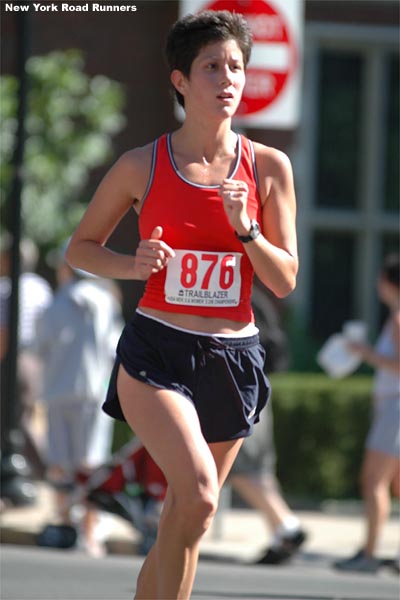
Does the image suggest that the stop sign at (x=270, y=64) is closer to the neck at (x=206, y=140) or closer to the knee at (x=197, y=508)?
the neck at (x=206, y=140)

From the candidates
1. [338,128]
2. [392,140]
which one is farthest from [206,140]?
[392,140]

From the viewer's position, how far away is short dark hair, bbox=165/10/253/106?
4.72 m

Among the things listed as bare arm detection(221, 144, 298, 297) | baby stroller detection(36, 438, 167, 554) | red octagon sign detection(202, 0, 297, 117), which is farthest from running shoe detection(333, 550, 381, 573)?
bare arm detection(221, 144, 298, 297)

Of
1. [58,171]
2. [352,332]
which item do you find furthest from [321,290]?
[352,332]

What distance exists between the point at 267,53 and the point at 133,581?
153 inches

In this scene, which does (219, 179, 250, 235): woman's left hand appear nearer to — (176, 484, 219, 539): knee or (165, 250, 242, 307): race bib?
(165, 250, 242, 307): race bib

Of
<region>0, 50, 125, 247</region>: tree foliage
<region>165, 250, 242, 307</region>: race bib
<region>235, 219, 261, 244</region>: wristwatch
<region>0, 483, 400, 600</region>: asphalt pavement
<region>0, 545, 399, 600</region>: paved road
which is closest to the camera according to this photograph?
<region>235, 219, 261, 244</region>: wristwatch

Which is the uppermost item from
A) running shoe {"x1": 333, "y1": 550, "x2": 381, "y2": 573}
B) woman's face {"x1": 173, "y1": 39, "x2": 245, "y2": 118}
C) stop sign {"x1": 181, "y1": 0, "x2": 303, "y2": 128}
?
stop sign {"x1": 181, "y1": 0, "x2": 303, "y2": 128}

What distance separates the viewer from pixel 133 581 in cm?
746

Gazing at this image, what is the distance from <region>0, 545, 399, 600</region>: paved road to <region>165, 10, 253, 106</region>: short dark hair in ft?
8.79

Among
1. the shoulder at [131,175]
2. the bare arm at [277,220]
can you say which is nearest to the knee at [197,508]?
the bare arm at [277,220]

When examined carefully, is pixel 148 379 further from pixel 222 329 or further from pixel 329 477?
pixel 329 477

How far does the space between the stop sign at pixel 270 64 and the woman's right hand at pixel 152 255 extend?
5173 mm

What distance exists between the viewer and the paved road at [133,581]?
Result: 22.8 feet
